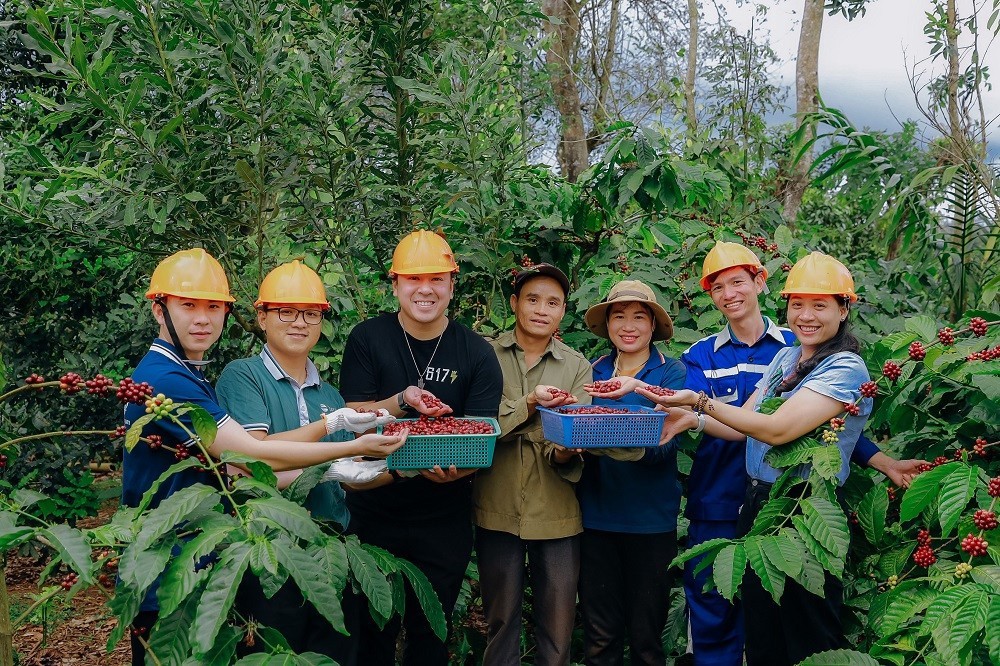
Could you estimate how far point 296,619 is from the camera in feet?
9.35

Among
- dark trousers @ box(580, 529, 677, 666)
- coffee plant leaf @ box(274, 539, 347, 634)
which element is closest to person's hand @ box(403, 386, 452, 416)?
dark trousers @ box(580, 529, 677, 666)

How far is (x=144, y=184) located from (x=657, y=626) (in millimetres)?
2742

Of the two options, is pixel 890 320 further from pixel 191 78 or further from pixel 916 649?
pixel 191 78

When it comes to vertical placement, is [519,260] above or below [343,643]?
above

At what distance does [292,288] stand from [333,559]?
110 cm

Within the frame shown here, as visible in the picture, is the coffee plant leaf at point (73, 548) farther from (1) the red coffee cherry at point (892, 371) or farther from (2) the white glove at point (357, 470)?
(1) the red coffee cherry at point (892, 371)

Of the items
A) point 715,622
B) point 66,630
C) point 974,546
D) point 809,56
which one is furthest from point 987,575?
point 809,56

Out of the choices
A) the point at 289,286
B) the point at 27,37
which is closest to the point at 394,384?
the point at 289,286

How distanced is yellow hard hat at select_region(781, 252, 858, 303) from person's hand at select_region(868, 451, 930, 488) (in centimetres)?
65

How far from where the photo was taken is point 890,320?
442 centimetres

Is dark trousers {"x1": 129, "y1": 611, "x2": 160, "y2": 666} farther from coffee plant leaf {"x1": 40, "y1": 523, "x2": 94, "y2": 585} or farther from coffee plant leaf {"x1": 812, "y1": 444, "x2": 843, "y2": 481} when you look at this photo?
coffee plant leaf {"x1": 812, "y1": 444, "x2": 843, "y2": 481}

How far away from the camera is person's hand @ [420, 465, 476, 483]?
3.20 meters

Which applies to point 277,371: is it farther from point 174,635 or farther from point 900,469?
point 900,469

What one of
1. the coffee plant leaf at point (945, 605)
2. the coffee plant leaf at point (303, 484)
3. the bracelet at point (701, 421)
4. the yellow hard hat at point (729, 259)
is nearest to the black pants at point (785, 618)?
the bracelet at point (701, 421)
